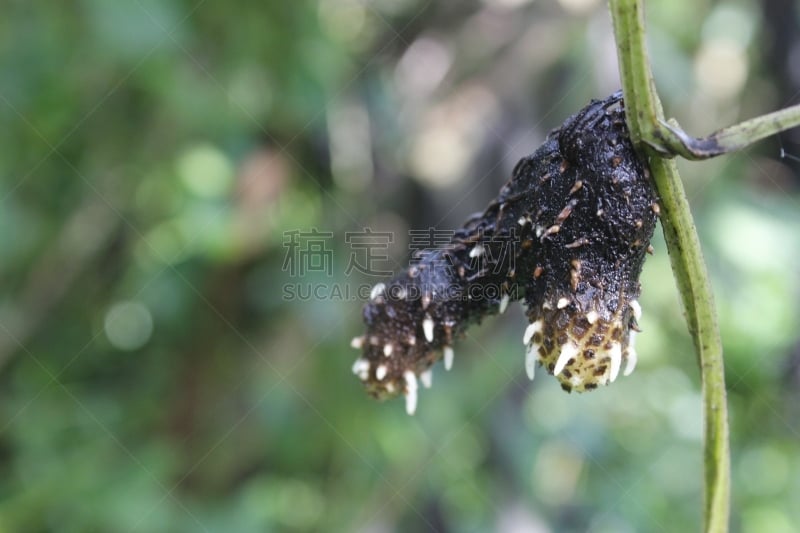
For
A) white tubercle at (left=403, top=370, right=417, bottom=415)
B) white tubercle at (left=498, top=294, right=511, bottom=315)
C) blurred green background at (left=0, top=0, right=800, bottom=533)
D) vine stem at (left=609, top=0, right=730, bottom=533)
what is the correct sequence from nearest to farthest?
vine stem at (left=609, top=0, right=730, bottom=533)
white tubercle at (left=498, top=294, right=511, bottom=315)
white tubercle at (left=403, top=370, right=417, bottom=415)
blurred green background at (left=0, top=0, right=800, bottom=533)

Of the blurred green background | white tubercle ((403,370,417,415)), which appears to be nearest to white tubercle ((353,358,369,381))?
white tubercle ((403,370,417,415))

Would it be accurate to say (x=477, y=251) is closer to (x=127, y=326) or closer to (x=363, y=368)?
(x=363, y=368)

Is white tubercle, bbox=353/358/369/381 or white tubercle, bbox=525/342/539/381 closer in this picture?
white tubercle, bbox=525/342/539/381

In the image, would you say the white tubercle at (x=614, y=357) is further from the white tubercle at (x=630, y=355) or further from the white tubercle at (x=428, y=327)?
the white tubercle at (x=428, y=327)

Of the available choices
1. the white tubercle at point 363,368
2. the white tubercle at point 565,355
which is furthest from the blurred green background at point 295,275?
the white tubercle at point 565,355

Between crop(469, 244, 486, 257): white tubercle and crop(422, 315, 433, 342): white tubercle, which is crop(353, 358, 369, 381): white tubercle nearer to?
crop(422, 315, 433, 342): white tubercle

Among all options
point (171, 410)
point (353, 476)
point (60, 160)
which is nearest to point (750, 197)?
point (353, 476)

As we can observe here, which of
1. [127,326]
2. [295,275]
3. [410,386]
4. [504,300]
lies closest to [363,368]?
[410,386]
